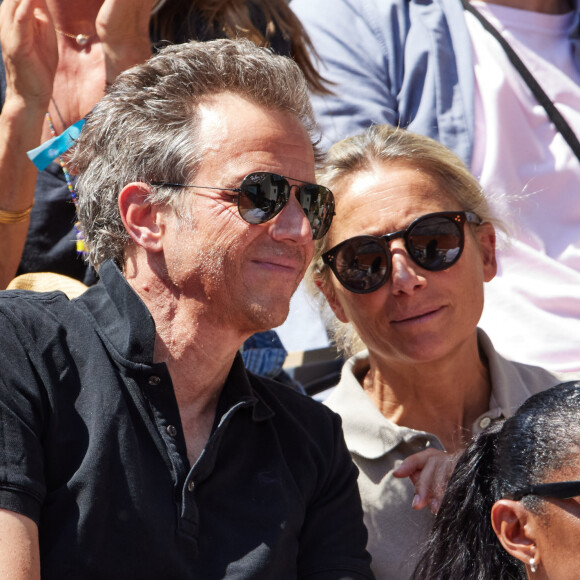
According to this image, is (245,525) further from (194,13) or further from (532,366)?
(194,13)

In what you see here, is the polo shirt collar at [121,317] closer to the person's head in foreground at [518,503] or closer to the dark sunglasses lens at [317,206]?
the dark sunglasses lens at [317,206]

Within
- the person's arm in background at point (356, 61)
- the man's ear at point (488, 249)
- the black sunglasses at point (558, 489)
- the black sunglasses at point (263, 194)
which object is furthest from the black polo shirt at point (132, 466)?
the person's arm in background at point (356, 61)

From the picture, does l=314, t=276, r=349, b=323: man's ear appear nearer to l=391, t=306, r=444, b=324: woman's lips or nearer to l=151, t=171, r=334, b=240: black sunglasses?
l=391, t=306, r=444, b=324: woman's lips

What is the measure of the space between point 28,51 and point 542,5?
6.93 ft

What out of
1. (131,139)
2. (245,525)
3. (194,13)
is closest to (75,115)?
(194,13)

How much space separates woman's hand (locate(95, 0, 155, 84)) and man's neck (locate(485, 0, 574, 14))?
5.14 ft

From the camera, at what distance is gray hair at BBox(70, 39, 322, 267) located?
225 centimetres

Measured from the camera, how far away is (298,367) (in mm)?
3717

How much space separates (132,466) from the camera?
76.0 inches

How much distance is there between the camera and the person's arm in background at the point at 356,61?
3.48 metres

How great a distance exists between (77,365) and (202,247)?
397 millimetres

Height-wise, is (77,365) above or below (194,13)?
below

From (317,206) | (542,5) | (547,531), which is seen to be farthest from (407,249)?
(542,5)

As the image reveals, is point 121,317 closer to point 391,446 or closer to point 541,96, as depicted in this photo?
point 391,446
